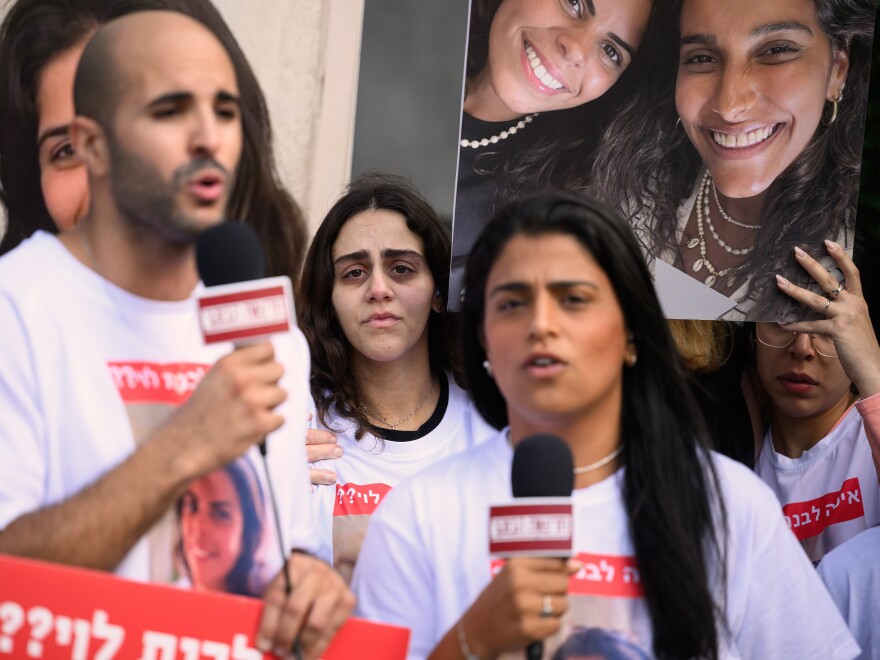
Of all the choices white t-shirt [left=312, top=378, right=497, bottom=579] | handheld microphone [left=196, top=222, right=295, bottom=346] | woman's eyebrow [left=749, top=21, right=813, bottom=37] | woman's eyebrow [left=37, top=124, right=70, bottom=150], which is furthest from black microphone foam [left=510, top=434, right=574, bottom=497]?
woman's eyebrow [left=749, top=21, right=813, bottom=37]

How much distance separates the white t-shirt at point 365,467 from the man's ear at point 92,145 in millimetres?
1354

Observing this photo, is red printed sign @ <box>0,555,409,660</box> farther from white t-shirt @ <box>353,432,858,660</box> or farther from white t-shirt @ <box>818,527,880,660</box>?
white t-shirt @ <box>818,527,880,660</box>

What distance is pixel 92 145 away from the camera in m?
2.12

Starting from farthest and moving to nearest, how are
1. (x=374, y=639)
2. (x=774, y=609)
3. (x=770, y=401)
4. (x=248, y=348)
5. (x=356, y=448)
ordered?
(x=770, y=401) → (x=356, y=448) → (x=774, y=609) → (x=374, y=639) → (x=248, y=348)

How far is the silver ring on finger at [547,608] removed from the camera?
1.90 metres

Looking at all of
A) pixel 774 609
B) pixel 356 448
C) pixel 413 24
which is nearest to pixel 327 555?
pixel 356 448

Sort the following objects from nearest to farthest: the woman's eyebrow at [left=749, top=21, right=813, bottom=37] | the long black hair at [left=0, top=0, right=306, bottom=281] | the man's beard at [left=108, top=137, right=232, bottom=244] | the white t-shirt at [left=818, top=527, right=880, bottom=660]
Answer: the man's beard at [left=108, top=137, right=232, bottom=244]
the long black hair at [left=0, top=0, right=306, bottom=281]
the white t-shirt at [left=818, top=527, right=880, bottom=660]
the woman's eyebrow at [left=749, top=21, right=813, bottom=37]

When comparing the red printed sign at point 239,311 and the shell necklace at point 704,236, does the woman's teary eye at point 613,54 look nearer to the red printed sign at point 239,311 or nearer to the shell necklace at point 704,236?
the shell necklace at point 704,236

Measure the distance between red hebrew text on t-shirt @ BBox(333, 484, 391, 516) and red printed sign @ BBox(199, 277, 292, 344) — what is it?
58.1 inches

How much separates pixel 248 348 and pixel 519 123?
4.97 ft

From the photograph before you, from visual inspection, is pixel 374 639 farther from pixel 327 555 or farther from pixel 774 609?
pixel 327 555

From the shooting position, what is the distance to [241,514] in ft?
6.88

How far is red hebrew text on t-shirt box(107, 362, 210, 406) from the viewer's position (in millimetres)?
2018

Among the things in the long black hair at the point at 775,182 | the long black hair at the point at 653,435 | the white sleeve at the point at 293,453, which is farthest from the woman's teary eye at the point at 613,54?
the white sleeve at the point at 293,453
